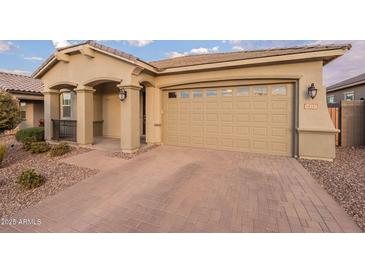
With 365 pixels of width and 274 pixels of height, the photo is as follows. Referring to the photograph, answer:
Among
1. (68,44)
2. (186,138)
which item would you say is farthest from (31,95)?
(186,138)

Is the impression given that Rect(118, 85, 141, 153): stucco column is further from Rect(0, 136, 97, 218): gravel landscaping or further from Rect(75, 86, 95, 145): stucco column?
Rect(75, 86, 95, 145): stucco column

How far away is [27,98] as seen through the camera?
41.1ft

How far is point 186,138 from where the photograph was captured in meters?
8.27

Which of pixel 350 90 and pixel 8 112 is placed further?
pixel 350 90

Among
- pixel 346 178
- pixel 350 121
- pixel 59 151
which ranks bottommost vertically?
pixel 346 178

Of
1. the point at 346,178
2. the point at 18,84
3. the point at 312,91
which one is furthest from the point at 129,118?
the point at 18,84

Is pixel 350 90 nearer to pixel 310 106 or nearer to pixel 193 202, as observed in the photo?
pixel 310 106

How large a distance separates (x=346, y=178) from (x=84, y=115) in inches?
364

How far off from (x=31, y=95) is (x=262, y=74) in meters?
14.9

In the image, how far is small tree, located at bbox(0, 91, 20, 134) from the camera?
5684 millimetres

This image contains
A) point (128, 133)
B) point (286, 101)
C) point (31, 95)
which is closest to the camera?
point (286, 101)

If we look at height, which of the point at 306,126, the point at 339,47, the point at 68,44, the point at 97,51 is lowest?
the point at 306,126

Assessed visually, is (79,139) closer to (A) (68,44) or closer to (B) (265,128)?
(A) (68,44)

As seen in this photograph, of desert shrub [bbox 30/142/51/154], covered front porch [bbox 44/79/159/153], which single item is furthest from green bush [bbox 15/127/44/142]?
desert shrub [bbox 30/142/51/154]
